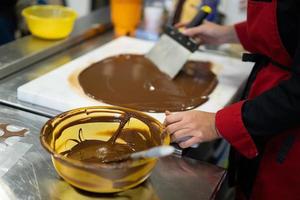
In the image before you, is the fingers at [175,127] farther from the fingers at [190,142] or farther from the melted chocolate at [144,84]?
the melted chocolate at [144,84]

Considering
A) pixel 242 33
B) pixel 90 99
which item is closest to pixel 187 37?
pixel 242 33

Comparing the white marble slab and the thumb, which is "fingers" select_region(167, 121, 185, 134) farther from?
the thumb

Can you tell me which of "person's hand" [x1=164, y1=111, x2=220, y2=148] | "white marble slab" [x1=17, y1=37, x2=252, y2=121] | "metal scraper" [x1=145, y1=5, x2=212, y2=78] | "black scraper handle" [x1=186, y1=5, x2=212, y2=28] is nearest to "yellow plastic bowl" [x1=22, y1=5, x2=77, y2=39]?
"white marble slab" [x1=17, y1=37, x2=252, y2=121]

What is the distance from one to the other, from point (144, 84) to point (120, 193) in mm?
403

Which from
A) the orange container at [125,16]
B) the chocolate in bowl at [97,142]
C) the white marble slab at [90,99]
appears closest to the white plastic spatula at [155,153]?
the chocolate in bowl at [97,142]

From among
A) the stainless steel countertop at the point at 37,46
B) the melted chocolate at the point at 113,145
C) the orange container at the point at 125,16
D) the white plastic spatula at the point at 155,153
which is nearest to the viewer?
the white plastic spatula at the point at 155,153

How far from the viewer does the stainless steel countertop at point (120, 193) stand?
2.10ft

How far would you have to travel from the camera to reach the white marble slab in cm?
89

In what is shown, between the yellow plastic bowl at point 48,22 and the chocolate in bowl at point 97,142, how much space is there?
546mm

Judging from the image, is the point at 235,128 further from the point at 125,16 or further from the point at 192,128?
the point at 125,16

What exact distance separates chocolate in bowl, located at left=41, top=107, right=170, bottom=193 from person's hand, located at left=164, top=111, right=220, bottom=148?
5 cm

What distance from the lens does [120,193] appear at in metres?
0.65

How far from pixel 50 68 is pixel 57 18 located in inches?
9.0

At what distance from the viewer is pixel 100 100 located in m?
0.90
